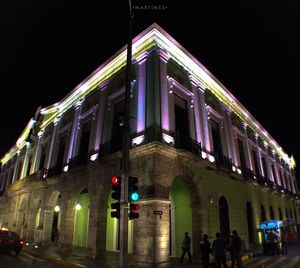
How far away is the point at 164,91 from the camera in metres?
13.9

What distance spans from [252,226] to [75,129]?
48.8 feet

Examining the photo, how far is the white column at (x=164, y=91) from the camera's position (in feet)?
43.0

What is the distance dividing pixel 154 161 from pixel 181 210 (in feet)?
14.5

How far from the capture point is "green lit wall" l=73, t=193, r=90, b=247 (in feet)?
60.8

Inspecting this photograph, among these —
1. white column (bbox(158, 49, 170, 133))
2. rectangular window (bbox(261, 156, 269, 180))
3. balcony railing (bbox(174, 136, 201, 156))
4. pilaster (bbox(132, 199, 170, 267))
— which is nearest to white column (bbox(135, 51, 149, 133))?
white column (bbox(158, 49, 170, 133))

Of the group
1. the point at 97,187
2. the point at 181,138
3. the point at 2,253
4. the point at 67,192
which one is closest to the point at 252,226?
the point at 181,138

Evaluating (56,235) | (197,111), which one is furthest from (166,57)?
(56,235)

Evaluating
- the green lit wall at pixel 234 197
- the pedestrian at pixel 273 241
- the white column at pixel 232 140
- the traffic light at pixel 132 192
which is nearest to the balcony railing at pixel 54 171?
the green lit wall at pixel 234 197

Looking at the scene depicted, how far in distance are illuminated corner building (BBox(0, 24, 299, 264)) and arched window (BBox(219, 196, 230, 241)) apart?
0.06 meters

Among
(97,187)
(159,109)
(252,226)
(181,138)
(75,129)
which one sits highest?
(75,129)

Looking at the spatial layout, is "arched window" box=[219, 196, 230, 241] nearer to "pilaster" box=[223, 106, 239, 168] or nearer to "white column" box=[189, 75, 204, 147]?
"pilaster" box=[223, 106, 239, 168]

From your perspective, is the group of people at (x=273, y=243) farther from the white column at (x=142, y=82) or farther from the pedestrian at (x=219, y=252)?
the white column at (x=142, y=82)

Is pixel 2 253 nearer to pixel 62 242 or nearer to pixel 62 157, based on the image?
pixel 62 242

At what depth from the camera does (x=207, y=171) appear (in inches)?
596
